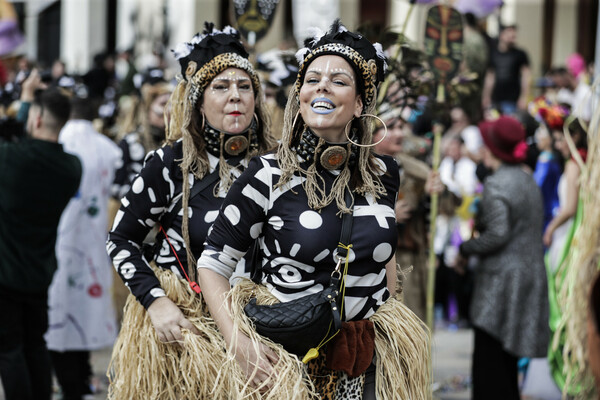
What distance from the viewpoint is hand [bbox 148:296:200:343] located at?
3373 mm

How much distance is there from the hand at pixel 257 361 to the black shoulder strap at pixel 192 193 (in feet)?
2.75

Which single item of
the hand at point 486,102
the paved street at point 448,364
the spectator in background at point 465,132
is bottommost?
the paved street at point 448,364

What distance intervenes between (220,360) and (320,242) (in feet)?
2.02

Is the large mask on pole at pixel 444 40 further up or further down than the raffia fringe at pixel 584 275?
further up

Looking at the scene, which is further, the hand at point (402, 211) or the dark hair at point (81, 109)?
the dark hair at point (81, 109)

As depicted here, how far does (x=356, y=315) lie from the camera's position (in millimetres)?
3107

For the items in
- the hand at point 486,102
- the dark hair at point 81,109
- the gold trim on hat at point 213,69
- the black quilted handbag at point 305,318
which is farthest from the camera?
the hand at point 486,102

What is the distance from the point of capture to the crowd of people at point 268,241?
305 cm

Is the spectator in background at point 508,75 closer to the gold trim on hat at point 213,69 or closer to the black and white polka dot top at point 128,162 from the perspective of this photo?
the black and white polka dot top at point 128,162

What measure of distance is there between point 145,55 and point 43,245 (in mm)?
13186

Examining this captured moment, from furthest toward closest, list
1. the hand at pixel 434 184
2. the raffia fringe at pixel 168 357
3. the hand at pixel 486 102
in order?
the hand at pixel 486 102 → the hand at pixel 434 184 → the raffia fringe at pixel 168 357

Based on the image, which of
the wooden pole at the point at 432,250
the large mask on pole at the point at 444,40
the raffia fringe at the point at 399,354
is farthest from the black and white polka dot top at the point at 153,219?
the large mask on pole at the point at 444,40

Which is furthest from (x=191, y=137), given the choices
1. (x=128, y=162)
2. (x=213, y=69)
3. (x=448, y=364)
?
(x=448, y=364)

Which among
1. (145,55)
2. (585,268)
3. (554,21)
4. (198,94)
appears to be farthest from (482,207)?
(554,21)
